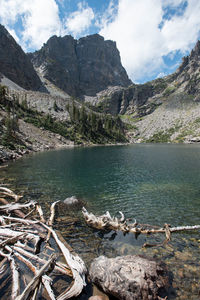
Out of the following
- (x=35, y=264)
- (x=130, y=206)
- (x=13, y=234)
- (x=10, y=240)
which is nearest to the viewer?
(x=35, y=264)

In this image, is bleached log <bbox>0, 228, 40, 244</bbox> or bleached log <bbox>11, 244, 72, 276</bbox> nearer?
bleached log <bbox>11, 244, 72, 276</bbox>

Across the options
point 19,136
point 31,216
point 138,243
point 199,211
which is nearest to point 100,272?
point 138,243

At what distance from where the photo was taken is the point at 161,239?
1403 cm

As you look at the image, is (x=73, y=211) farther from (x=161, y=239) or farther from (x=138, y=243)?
(x=161, y=239)

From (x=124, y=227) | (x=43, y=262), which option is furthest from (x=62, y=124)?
(x=43, y=262)

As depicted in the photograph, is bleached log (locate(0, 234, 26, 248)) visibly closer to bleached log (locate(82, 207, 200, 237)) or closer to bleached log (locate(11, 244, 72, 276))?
bleached log (locate(11, 244, 72, 276))

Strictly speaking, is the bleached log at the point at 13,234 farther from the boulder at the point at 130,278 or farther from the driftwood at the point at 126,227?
the driftwood at the point at 126,227

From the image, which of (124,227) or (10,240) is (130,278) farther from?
(10,240)

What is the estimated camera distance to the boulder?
7.98 m

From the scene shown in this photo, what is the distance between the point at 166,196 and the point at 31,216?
704 inches

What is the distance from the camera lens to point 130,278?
8.32m

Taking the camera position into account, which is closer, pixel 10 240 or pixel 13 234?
pixel 10 240

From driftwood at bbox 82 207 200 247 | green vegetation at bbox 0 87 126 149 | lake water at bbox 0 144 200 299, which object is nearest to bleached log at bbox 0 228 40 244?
lake water at bbox 0 144 200 299

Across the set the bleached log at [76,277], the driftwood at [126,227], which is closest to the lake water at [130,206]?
the driftwood at [126,227]
